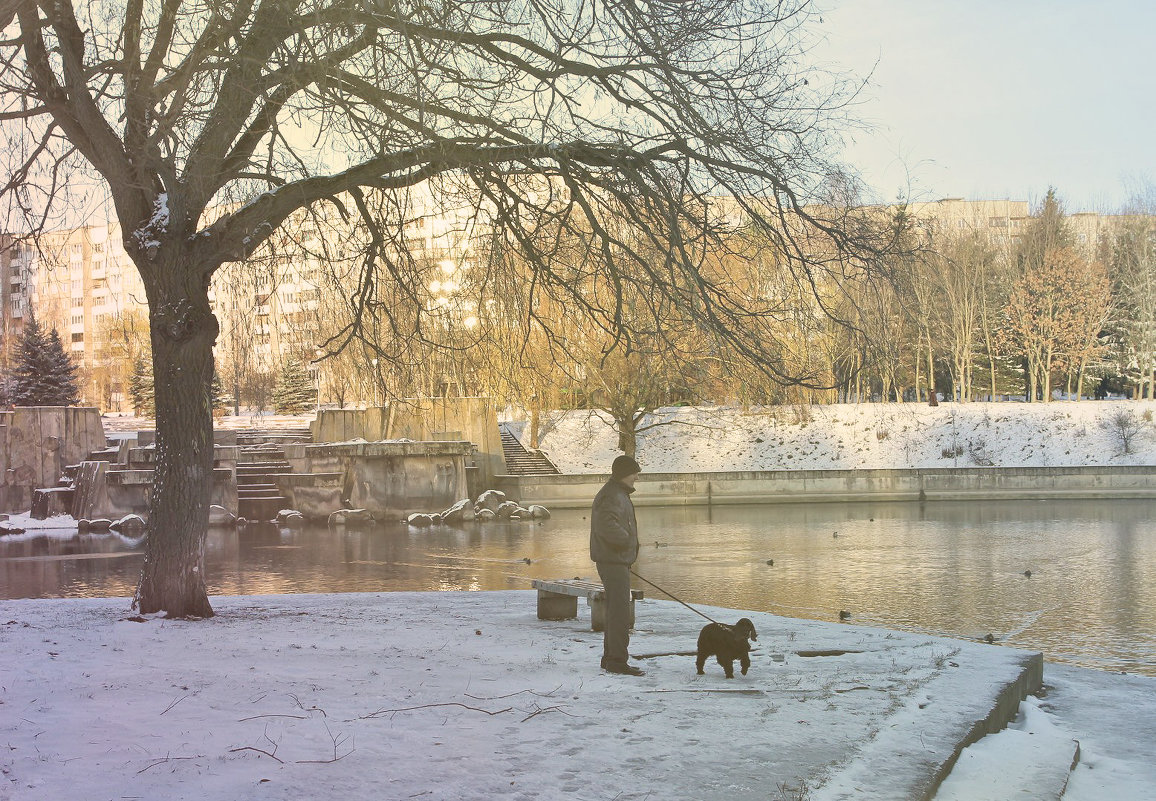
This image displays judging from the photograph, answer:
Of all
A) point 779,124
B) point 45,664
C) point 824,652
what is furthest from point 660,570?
point 45,664

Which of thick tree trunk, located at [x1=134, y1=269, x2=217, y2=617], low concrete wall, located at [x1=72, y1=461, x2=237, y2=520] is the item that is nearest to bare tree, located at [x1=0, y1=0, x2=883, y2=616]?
thick tree trunk, located at [x1=134, y1=269, x2=217, y2=617]

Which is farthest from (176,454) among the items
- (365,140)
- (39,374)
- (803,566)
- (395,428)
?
(39,374)

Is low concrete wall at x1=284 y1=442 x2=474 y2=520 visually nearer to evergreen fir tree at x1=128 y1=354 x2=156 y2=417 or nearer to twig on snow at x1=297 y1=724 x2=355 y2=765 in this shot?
evergreen fir tree at x1=128 y1=354 x2=156 y2=417

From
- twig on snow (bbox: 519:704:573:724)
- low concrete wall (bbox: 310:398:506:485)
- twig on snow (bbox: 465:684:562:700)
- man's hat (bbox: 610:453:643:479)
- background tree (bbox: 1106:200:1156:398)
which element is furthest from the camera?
background tree (bbox: 1106:200:1156:398)

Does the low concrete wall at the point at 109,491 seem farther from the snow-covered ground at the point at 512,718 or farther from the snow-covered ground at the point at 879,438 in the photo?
the snow-covered ground at the point at 512,718

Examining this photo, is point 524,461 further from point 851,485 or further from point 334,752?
point 334,752

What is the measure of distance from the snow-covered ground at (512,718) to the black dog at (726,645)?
112mm

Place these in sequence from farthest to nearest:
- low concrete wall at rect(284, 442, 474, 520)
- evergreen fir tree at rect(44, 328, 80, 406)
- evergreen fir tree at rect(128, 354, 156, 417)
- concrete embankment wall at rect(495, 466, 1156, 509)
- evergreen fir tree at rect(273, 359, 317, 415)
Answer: evergreen fir tree at rect(273, 359, 317, 415) → evergreen fir tree at rect(128, 354, 156, 417) → evergreen fir tree at rect(44, 328, 80, 406) → concrete embankment wall at rect(495, 466, 1156, 509) → low concrete wall at rect(284, 442, 474, 520)

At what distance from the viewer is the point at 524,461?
44312mm

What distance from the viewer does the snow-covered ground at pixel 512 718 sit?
14.4 ft

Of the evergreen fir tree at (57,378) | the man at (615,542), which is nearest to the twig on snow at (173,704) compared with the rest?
the man at (615,542)

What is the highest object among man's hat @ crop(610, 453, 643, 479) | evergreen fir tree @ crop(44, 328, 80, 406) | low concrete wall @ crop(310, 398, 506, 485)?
evergreen fir tree @ crop(44, 328, 80, 406)

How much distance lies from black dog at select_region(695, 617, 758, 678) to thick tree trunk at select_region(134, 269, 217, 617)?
4592mm

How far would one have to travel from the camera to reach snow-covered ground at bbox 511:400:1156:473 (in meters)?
46.2
